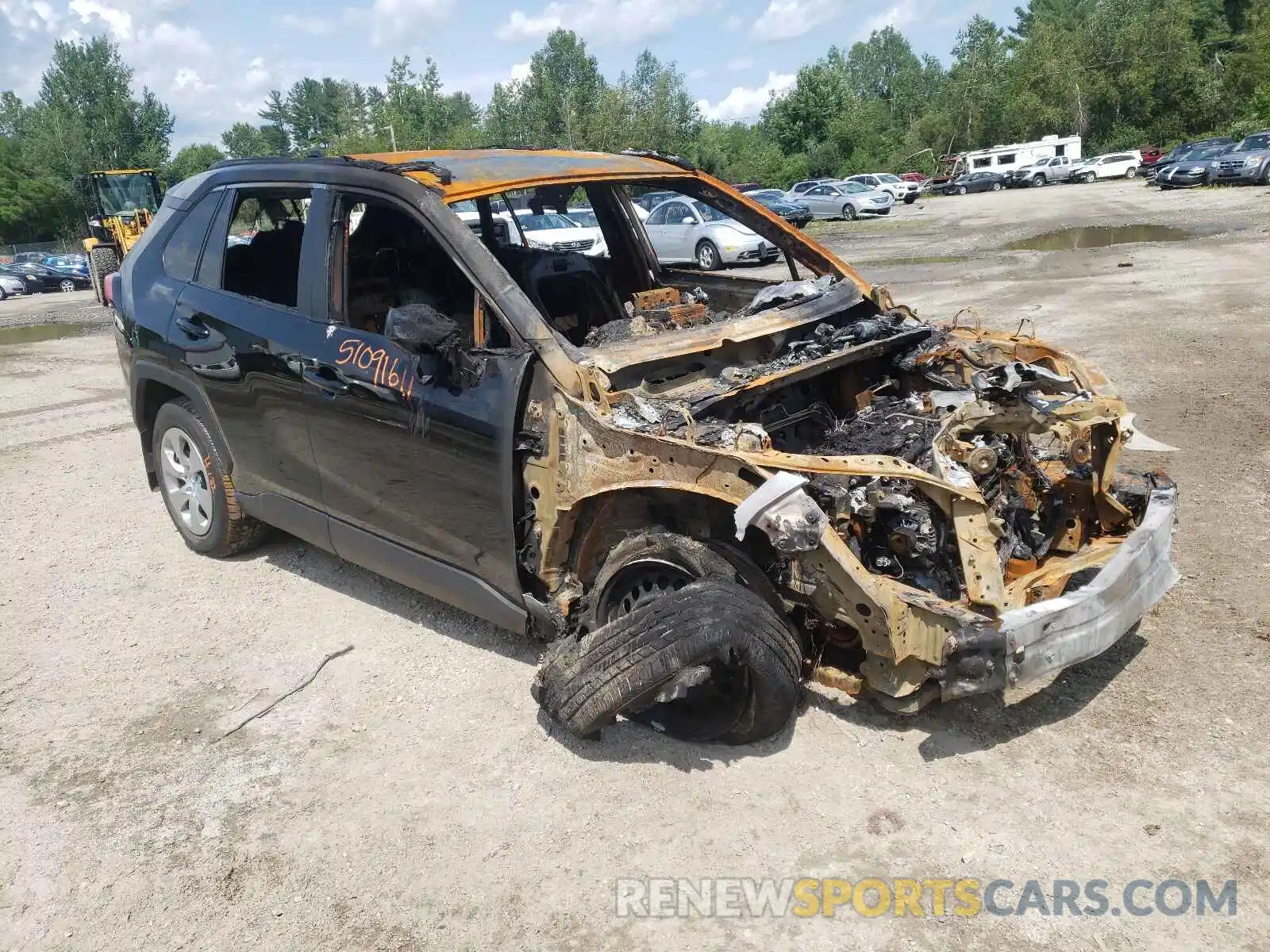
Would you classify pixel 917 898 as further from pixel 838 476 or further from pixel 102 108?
pixel 102 108

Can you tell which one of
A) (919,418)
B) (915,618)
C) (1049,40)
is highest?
(1049,40)

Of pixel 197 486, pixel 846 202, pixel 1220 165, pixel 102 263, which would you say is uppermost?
pixel 846 202

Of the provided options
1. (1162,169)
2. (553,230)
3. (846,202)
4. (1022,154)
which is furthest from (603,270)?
(1022,154)

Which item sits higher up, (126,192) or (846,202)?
(126,192)

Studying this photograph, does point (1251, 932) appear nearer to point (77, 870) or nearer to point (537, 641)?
point (537, 641)

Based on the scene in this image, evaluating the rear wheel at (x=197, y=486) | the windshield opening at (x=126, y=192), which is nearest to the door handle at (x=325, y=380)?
the rear wheel at (x=197, y=486)

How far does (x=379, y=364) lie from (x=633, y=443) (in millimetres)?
1188

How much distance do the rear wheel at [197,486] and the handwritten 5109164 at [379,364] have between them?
4.63 ft

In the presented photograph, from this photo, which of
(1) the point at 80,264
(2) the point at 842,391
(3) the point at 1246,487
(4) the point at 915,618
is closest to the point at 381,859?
(4) the point at 915,618

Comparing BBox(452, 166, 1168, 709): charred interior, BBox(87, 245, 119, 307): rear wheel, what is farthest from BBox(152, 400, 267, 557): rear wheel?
BBox(87, 245, 119, 307): rear wheel

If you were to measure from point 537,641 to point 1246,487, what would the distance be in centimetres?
402

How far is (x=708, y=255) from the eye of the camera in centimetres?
1895

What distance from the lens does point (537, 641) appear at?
411 cm

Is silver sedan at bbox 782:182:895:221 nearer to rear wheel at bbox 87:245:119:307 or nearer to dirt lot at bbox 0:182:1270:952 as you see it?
rear wheel at bbox 87:245:119:307
